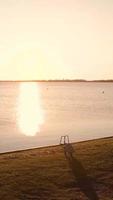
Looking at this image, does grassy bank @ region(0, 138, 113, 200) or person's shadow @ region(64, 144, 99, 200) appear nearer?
grassy bank @ region(0, 138, 113, 200)

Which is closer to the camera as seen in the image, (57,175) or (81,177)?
(81,177)

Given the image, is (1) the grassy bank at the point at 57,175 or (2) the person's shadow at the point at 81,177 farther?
(2) the person's shadow at the point at 81,177

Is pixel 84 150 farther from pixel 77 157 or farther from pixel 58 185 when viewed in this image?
pixel 58 185

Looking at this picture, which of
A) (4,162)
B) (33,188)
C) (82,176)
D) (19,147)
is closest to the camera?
(33,188)

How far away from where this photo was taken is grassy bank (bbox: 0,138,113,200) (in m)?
16.2

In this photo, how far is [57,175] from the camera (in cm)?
1870

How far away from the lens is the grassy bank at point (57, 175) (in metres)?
16.2

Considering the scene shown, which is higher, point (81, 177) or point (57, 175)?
point (57, 175)

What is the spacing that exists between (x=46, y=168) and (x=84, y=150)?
5.19 m

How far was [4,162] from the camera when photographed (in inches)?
832

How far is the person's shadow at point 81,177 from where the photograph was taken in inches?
645

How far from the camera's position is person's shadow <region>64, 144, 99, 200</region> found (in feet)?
53.8

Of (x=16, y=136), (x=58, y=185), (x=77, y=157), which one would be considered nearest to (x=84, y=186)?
(x=58, y=185)

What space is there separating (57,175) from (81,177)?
109cm
